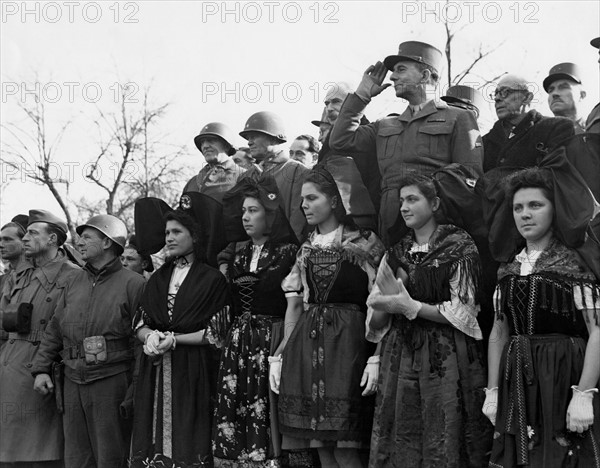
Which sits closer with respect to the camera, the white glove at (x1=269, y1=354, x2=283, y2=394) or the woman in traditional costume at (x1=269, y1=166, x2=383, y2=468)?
the woman in traditional costume at (x1=269, y1=166, x2=383, y2=468)

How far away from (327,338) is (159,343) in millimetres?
1478

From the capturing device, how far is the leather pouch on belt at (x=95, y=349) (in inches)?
287

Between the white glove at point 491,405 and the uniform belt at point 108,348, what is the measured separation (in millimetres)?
3564

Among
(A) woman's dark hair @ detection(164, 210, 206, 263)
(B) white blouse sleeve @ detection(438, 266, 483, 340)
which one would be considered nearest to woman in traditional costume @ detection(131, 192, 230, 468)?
(A) woman's dark hair @ detection(164, 210, 206, 263)

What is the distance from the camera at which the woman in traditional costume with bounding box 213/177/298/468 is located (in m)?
6.24

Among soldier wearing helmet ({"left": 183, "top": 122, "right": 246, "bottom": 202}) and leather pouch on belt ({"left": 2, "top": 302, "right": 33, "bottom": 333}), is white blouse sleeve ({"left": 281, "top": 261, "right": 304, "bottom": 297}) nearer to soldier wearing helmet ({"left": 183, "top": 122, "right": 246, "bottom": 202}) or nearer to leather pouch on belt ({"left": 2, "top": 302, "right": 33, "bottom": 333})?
soldier wearing helmet ({"left": 183, "top": 122, "right": 246, "bottom": 202})

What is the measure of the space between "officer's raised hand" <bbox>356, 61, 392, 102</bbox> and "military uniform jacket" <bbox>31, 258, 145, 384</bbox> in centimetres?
265

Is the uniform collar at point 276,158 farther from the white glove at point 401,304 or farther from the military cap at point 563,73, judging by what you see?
the white glove at point 401,304

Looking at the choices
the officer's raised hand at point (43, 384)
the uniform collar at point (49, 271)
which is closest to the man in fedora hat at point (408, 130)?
the officer's raised hand at point (43, 384)

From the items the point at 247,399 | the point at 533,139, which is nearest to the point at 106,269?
the point at 247,399

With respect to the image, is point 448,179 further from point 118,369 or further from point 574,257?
point 118,369

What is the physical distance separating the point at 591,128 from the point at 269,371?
2.92m

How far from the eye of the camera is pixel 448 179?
5.77 metres

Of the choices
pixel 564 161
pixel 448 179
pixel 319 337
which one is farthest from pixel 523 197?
pixel 319 337
